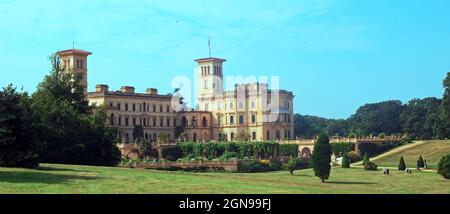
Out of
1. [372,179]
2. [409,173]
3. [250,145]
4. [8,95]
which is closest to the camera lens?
[8,95]

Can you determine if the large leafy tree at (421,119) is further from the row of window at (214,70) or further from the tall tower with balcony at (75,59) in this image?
the tall tower with balcony at (75,59)

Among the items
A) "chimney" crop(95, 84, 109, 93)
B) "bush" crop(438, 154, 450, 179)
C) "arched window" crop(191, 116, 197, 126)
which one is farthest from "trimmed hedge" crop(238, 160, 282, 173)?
"arched window" crop(191, 116, 197, 126)

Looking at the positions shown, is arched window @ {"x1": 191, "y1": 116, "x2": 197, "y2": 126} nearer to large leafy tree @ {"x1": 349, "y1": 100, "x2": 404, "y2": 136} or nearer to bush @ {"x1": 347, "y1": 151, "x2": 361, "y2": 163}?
large leafy tree @ {"x1": 349, "y1": 100, "x2": 404, "y2": 136}

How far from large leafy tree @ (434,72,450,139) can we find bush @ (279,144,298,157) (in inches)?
658

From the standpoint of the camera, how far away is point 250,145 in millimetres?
84250

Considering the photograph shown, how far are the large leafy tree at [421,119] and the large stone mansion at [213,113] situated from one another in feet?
57.3

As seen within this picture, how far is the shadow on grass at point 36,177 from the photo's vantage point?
2420 centimetres

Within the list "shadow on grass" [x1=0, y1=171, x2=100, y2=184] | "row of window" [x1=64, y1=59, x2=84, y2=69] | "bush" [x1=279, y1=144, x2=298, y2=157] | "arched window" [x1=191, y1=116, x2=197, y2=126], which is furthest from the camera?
"arched window" [x1=191, y1=116, x2=197, y2=126]

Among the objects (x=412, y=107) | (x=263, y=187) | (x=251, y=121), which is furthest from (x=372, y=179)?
(x=412, y=107)

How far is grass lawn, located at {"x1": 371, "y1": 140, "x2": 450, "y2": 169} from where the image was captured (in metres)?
66.0

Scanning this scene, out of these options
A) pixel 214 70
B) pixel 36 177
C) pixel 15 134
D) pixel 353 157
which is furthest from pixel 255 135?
pixel 36 177

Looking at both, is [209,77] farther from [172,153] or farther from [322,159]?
[322,159]

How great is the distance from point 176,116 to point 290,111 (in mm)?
16672
